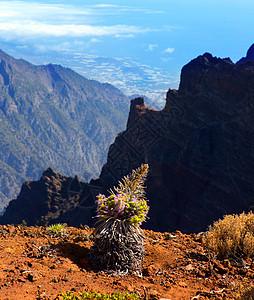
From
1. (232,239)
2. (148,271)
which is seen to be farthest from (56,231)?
(232,239)

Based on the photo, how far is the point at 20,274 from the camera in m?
6.05

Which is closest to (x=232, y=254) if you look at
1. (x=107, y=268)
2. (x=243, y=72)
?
(x=107, y=268)

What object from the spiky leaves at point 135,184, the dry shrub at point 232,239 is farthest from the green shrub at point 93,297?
the dry shrub at point 232,239

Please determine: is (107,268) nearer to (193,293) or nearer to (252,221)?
(193,293)

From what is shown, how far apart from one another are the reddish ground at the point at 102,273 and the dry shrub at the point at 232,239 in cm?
30

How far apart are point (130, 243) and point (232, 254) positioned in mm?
2438

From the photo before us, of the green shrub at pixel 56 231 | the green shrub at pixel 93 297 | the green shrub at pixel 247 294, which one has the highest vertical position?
the green shrub at pixel 247 294

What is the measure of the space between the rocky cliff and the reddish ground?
3807cm

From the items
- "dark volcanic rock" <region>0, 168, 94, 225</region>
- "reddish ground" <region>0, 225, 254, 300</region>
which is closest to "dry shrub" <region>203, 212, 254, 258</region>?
"reddish ground" <region>0, 225, 254, 300</region>

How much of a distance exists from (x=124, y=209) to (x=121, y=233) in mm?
523

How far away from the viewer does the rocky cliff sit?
47.6m

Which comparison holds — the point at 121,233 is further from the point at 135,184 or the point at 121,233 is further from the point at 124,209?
the point at 135,184

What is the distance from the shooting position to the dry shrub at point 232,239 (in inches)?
287

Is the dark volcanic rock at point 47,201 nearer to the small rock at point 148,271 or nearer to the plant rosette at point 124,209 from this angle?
the plant rosette at point 124,209
